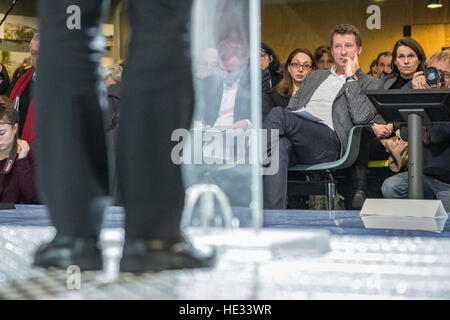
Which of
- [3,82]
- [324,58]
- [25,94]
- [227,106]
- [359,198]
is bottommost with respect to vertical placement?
[359,198]

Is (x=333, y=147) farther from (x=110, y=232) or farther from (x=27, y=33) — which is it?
(x=27, y=33)

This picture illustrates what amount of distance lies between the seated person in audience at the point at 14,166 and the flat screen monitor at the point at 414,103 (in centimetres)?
130

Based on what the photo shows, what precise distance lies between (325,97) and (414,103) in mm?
A: 824

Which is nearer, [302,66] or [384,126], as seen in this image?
[384,126]

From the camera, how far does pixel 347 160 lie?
2.90m

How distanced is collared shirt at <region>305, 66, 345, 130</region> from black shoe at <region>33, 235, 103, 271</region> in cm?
236

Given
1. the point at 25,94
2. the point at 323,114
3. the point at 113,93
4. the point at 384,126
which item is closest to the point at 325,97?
the point at 323,114

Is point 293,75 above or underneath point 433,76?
above

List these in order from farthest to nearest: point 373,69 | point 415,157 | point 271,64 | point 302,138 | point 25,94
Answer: point 373,69
point 271,64
point 25,94
point 302,138
point 415,157

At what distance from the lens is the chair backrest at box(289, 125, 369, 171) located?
2.88m

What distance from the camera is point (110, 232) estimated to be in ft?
3.69

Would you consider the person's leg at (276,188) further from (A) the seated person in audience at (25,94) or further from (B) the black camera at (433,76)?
(A) the seated person in audience at (25,94)

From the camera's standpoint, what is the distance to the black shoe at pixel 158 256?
2.64 ft

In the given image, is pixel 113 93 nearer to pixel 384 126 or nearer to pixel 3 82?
pixel 3 82
